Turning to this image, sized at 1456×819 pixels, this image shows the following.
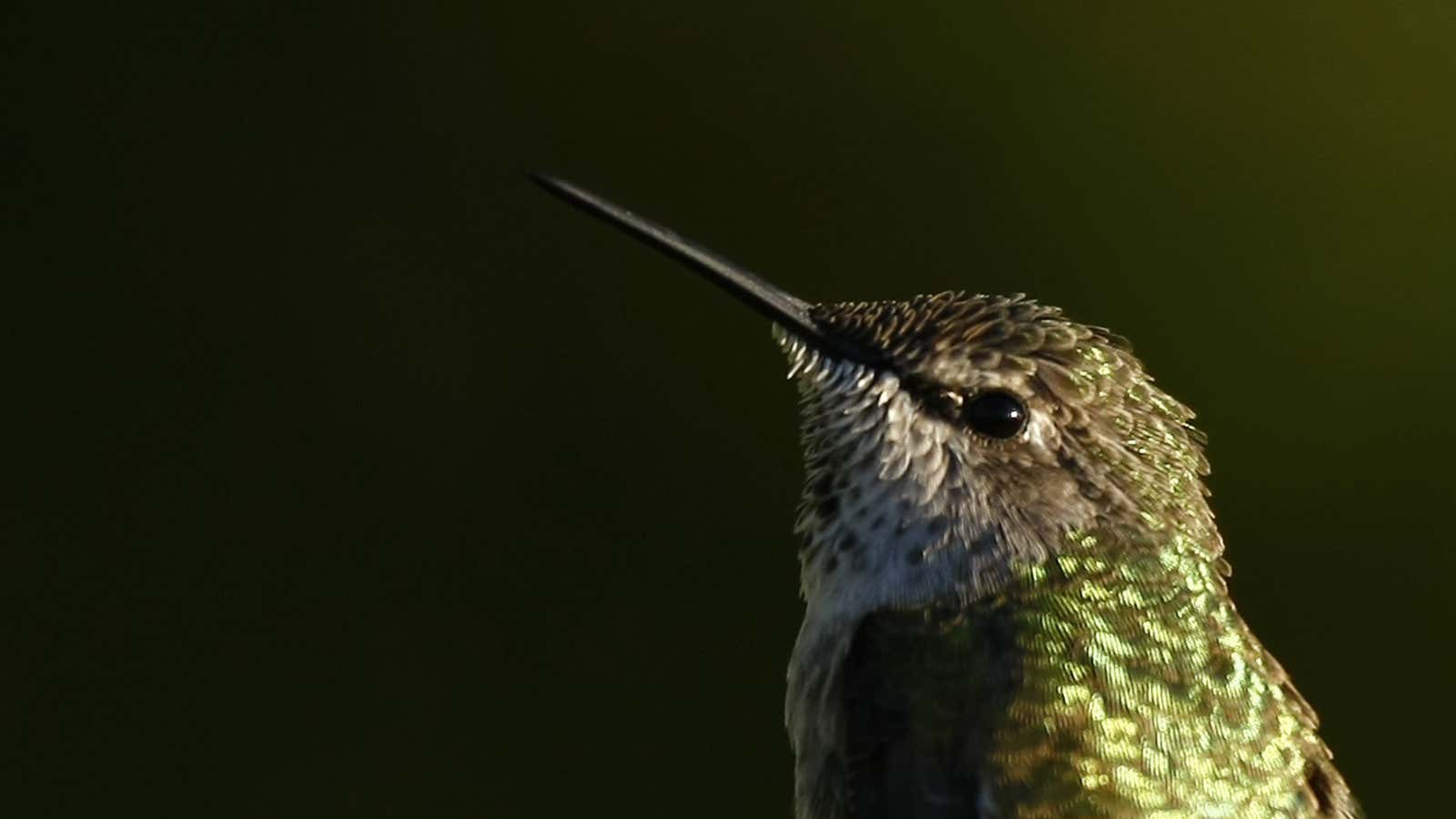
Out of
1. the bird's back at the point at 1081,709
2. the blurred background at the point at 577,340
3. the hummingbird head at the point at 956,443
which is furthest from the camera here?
the blurred background at the point at 577,340

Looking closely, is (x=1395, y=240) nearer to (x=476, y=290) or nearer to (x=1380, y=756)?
(x=1380, y=756)

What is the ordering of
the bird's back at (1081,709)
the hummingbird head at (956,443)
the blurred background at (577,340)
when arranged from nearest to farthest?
the bird's back at (1081,709) < the hummingbird head at (956,443) < the blurred background at (577,340)

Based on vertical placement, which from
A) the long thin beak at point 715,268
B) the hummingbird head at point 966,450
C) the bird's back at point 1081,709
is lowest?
the bird's back at point 1081,709

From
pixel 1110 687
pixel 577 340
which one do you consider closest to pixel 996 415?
pixel 1110 687

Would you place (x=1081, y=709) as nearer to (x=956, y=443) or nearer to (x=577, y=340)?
(x=956, y=443)

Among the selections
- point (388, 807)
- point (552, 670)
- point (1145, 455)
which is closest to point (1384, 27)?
point (1145, 455)

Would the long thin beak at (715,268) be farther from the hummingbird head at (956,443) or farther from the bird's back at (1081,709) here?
the bird's back at (1081,709)

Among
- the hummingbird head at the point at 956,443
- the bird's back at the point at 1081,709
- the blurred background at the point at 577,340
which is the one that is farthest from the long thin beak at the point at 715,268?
the blurred background at the point at 577,340
